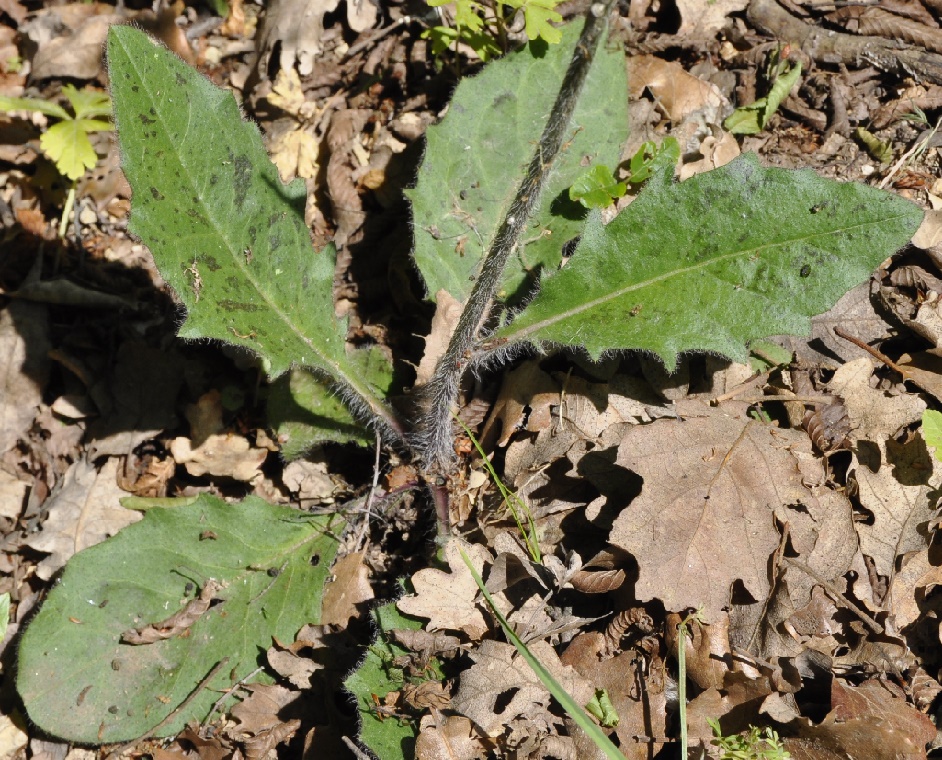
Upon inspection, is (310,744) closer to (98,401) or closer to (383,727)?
(383,727)

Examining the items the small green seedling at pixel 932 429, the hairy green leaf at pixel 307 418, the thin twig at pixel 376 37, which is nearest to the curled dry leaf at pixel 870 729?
the small green seedling at pixel 932 429

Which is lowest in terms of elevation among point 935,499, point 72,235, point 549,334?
point 72,235

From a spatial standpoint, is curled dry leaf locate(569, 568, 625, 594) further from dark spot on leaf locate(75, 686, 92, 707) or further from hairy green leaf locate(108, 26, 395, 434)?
dark spot on leaf locate(75, 686, 92, 707)

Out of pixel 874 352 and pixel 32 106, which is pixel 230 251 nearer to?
pixel 32 106

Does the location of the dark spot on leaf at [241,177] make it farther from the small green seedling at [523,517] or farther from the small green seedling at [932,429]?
the small green seedling at [932,429]

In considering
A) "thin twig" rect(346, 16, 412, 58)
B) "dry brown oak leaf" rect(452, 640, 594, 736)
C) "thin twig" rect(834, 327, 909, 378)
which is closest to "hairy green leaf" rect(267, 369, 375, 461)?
"dry brown oak leaf" rect(452, 640, 594, 736)

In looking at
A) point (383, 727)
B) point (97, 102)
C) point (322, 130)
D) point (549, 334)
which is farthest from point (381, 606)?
point (97, 102)

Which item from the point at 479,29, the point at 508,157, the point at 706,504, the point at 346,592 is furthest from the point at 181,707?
the point at 479,29
